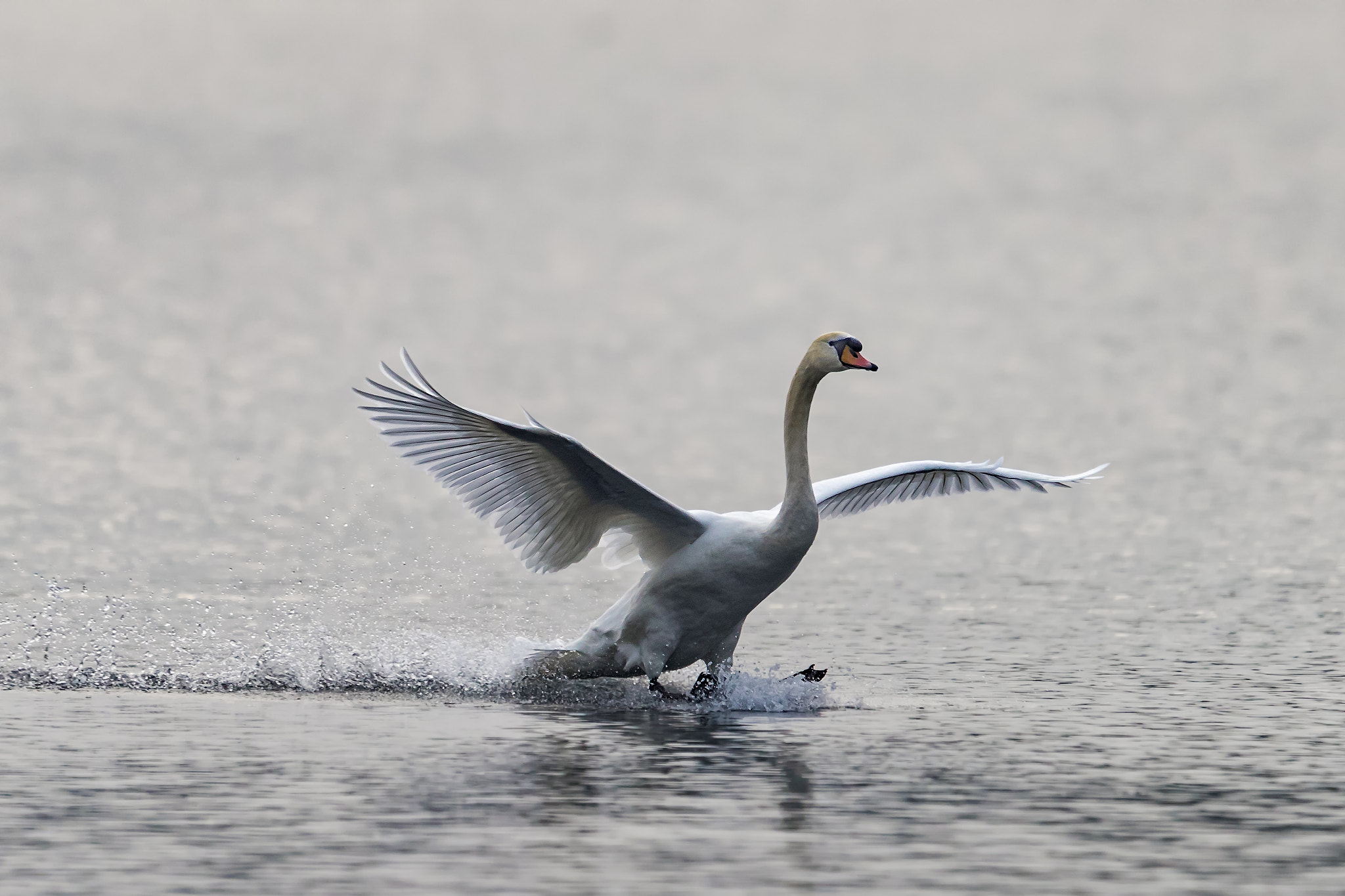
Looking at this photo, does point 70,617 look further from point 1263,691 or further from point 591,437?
point 591,437

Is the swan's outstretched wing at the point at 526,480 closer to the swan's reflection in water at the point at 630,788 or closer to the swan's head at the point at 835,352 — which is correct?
the swan's head at the point at 835,352

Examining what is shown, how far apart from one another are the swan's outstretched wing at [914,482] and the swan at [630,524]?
1532 millimetres

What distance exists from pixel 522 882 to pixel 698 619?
216 inches

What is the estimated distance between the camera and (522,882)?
912cm

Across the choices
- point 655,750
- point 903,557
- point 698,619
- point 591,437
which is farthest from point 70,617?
point 591,437

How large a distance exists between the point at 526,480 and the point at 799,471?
6.01 ft

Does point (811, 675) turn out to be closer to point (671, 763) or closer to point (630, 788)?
point (671, 763)

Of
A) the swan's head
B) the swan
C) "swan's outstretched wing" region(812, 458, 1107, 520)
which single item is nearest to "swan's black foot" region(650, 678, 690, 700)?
the swan

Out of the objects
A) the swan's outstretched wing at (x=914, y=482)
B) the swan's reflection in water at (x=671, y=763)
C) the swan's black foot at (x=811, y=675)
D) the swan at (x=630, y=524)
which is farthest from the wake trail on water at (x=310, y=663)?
the swan's outstretched wing at (x=914, y=482)

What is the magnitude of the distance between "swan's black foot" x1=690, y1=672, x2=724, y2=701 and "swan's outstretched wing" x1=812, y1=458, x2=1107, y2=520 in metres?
2.07

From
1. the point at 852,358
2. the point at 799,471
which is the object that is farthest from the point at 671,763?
the point at 852,358

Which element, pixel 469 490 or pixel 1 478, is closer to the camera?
pixel 469 490

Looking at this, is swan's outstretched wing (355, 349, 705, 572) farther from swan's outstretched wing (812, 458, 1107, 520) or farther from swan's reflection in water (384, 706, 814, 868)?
swan's outstretched wing (812, 458, 1107, 520)

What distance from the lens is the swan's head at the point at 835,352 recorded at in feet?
48.0
